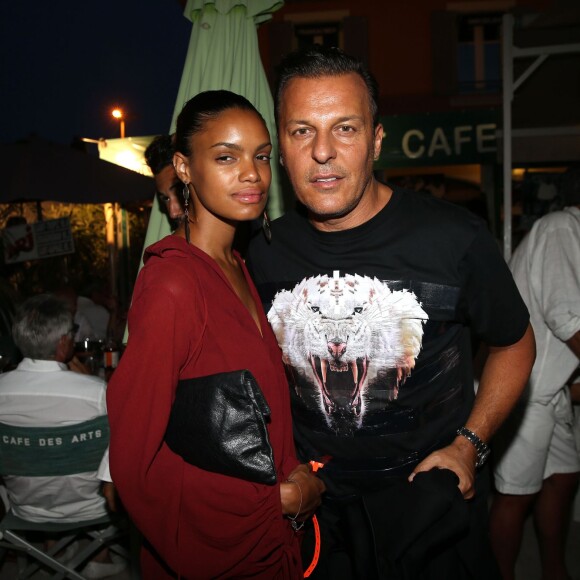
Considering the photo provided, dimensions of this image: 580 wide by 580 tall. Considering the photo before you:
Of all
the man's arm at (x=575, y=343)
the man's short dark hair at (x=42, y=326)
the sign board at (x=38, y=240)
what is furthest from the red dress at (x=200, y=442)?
the sign board at (x=38, y=240)

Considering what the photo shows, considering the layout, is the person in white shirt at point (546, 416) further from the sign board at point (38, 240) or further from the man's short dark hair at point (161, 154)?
the sign board at point (38, 240)

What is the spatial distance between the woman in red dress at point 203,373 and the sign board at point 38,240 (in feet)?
16.4

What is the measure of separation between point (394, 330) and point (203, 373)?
2.19ft

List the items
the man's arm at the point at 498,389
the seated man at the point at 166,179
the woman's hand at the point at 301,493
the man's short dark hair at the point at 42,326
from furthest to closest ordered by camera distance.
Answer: the man's short dark hair at the point at 42,326 < the seated man at the point at 166,179 < the man's arm at the point at 498,389 < the woman's hand at the point at 301,493

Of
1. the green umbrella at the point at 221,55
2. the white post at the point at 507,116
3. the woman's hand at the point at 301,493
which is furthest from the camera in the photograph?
the white post at the point at 507,116

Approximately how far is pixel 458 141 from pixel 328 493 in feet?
16.8

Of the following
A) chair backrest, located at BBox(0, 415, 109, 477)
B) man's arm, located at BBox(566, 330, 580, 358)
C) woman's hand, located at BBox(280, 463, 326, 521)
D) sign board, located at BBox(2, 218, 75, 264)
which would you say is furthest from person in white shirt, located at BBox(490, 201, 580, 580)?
sign board, located at BBox(2, 218, 75, 264)

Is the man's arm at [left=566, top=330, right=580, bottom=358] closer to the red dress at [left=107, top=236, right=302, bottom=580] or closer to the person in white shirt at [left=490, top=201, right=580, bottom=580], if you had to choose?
the person in white shirt at [left=490, top=201, right=580, bottom=580]

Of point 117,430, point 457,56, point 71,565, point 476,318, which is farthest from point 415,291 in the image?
point 457,56

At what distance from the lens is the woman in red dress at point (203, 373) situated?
1502mm

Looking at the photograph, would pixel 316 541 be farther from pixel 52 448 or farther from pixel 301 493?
pixel 52 448

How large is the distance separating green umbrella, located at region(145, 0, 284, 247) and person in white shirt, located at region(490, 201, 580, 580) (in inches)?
56.3

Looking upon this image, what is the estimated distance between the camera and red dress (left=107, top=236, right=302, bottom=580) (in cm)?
150

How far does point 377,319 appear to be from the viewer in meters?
1.93
